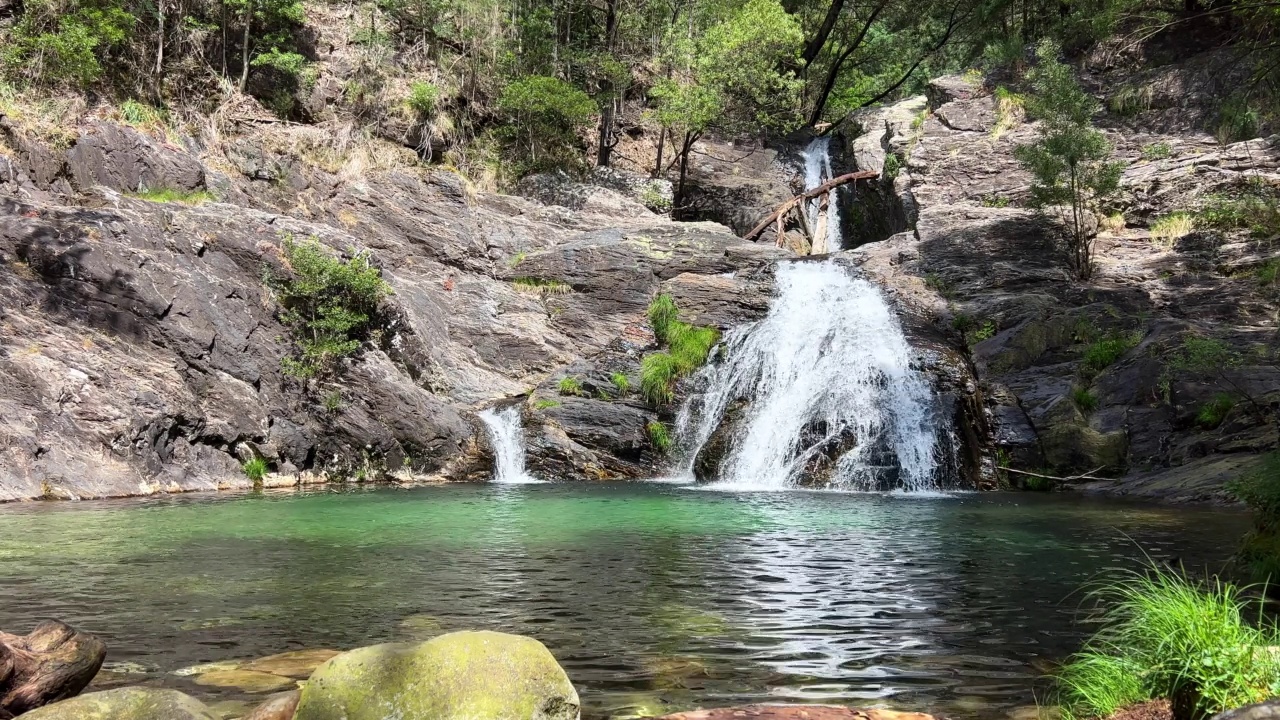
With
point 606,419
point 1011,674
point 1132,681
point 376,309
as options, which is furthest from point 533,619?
point 376,309

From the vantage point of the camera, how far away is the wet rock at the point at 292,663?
4.63m

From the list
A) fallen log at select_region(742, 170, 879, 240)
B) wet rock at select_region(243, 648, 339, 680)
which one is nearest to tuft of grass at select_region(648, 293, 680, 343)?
fallen log at select_region(742, 170, 879, 240)

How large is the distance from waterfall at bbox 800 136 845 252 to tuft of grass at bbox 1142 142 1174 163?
9017mm

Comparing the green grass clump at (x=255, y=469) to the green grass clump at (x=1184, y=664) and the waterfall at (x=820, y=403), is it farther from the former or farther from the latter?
the green grass clump at (x=1184, y=664)

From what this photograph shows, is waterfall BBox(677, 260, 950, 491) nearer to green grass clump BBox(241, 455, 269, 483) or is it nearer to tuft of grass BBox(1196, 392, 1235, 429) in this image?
tuft of grass BBox(1196, 392, 1235, 429)

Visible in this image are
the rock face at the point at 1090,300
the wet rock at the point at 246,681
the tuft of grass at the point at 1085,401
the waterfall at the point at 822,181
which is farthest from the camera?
the waterfall at the point at 822,181

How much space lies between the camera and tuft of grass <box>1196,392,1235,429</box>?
14336 mm

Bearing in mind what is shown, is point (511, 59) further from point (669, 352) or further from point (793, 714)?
point (793, 714)

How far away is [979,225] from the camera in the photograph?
23188mm

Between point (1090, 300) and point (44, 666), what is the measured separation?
2032cm

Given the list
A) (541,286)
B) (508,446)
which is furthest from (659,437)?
(541,286)

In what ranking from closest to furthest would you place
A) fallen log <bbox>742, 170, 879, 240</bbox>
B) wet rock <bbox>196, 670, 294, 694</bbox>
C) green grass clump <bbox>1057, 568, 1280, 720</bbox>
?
green grass clump <bbox>1057, 568, 1280, 720</bbox>, wet rock <bbox>196, 670, 294, 694</bbox>, fallen log <bbox>742, 170, 879, 240</bbox>

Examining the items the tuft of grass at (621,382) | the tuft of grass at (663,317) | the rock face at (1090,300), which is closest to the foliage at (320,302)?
the tuft of grass at (621,382)

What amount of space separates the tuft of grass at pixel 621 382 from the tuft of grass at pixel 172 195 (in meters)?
9.78
